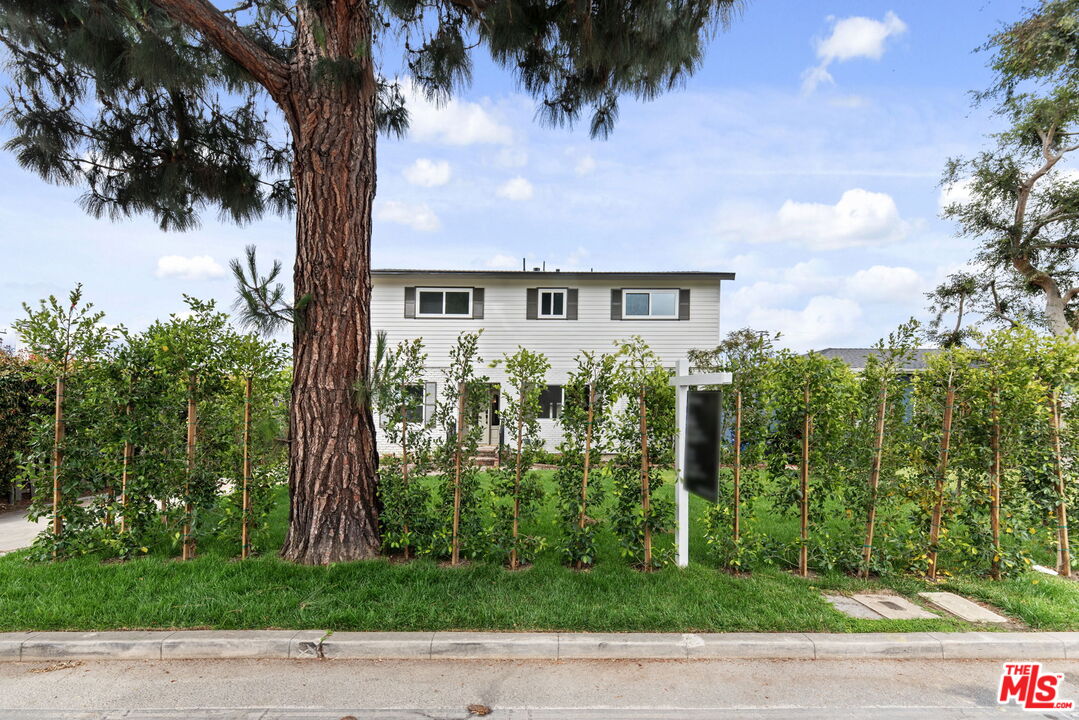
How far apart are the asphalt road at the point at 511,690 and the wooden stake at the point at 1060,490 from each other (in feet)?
6.86

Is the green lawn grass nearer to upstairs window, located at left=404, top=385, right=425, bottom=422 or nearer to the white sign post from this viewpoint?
the white sign post

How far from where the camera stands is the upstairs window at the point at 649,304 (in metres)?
15.1

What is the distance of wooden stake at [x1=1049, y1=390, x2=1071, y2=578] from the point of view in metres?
5.03

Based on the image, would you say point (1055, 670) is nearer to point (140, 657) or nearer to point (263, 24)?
point (140, 657)

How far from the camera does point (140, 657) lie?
358 cm

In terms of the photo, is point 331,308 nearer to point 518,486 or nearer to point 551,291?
point 518,486

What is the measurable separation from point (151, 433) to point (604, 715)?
15.5ft

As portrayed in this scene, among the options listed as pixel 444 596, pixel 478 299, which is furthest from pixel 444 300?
pixel 444 596

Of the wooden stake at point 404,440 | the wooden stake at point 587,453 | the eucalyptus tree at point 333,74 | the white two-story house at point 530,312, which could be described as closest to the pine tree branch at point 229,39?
the eucalyptus tree at point 333,74

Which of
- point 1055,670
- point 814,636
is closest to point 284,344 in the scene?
point 814,636

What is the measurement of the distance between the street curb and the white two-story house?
1139cm

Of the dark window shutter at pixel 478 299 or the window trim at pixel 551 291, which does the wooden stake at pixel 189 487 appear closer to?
the dark window shutter at pixel 478 299

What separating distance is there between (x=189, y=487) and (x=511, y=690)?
3.67 meters

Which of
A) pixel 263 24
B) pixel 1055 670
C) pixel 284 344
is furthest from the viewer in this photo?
pixel 263 24
